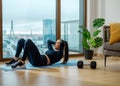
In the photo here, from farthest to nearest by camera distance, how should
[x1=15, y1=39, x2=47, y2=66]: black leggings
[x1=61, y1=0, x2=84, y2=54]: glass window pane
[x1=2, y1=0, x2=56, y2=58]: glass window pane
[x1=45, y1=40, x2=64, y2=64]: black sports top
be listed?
[x1=61, y1=0, x2=84, y2=54]: glass window pane, [x1=2, y1=0, x2=56, y2=58]: glass window pane, [x1=45, y1=40, x2=64, y2=64]: black sports top, [x1=15, y1=39, x2=47, y2=66]: black leggings

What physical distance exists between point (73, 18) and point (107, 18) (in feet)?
2.96

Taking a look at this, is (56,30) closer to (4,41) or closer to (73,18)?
(73,18)

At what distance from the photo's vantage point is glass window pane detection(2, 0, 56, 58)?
16.6 feet

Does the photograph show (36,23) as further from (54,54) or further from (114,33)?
(114,33)

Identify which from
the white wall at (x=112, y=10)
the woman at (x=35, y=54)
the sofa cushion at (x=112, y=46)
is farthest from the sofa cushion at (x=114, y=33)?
the white wall at (x=112, y=10)

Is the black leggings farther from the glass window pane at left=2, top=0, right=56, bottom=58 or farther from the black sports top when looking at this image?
the glass window pane at left=2, top=0, right=56, bottom=58

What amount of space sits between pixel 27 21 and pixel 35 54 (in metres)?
1.69

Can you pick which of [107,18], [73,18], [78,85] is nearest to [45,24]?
Result: [73,18]

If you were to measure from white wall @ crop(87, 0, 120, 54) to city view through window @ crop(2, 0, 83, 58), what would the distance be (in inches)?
13.2

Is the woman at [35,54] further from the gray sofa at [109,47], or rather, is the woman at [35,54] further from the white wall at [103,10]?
the white wall at [103,10]

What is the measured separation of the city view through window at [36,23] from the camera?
5.07 metres

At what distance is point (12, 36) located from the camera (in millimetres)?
5156

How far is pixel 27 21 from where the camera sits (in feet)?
17.5

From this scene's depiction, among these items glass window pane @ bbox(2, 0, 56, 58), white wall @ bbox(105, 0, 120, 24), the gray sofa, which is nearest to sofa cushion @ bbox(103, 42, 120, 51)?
the gray sofa
